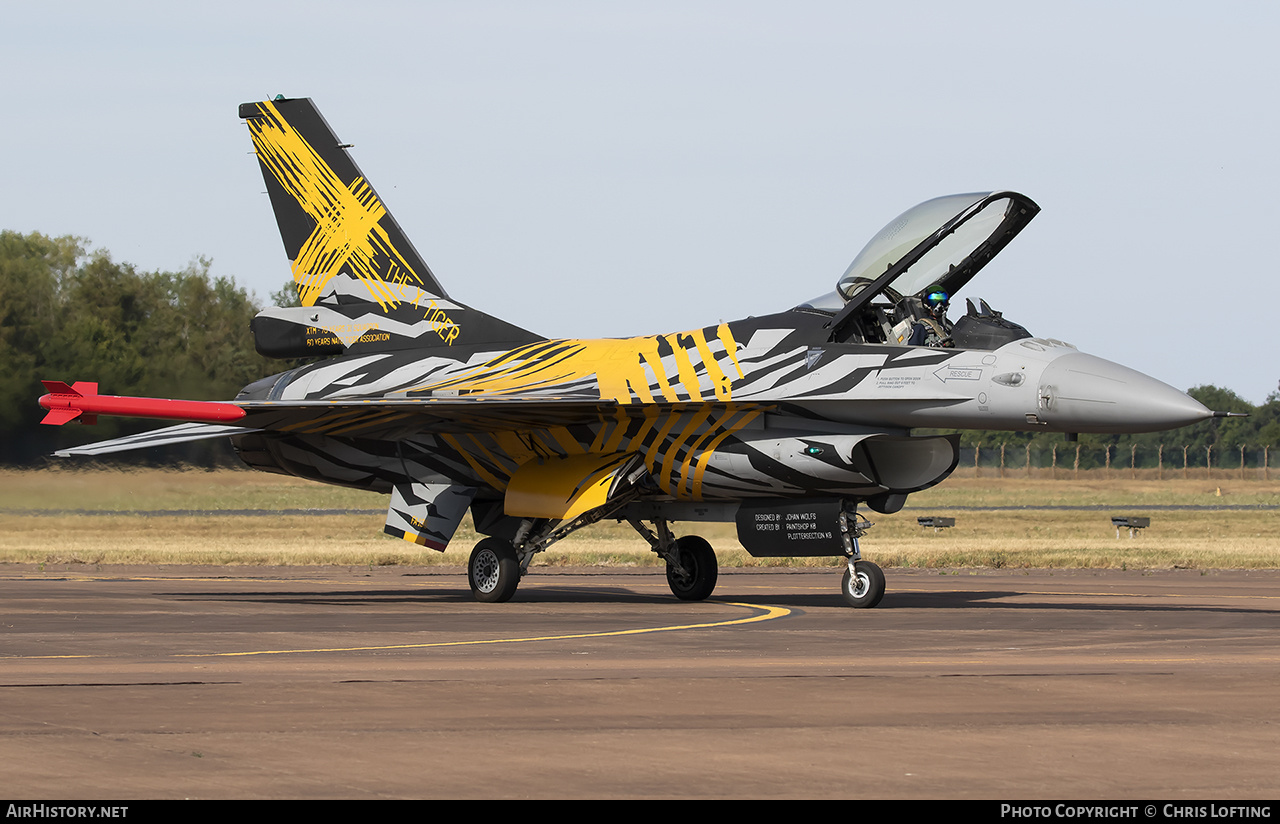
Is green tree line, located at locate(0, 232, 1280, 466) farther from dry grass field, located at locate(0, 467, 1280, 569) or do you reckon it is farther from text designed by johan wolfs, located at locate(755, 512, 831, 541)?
text designed by johan wolfs, located at locate(755, 512, 831, 541)

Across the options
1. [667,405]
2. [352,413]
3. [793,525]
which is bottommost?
[793,525]

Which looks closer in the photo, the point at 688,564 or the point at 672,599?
the point at 688,564

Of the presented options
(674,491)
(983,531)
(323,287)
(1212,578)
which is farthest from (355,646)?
(983,531)

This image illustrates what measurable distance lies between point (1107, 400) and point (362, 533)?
26.0 m

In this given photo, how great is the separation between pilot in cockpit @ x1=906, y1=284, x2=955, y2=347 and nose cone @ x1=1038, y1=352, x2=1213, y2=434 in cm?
138

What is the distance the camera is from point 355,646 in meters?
13.1

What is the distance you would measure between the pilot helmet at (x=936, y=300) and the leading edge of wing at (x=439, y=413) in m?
2.09

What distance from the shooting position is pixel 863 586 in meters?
17.4

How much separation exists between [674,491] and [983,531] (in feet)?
75.6

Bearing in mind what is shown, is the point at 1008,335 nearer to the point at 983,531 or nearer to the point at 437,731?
the point at 437,731
